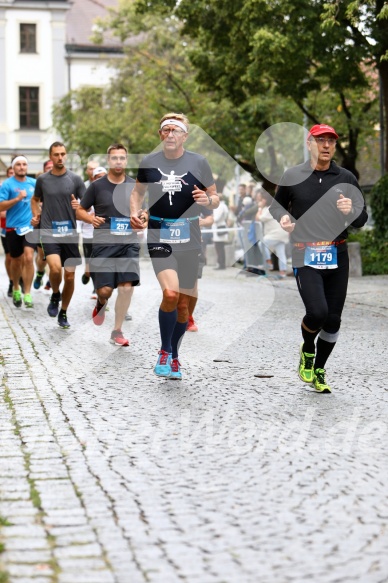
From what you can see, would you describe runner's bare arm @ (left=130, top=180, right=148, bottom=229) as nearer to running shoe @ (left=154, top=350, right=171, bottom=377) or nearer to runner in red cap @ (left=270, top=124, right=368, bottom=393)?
running shoe @ (left=154, top=350, right=171, bottom=377)

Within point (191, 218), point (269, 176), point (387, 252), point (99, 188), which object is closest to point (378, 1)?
point (387, 252)

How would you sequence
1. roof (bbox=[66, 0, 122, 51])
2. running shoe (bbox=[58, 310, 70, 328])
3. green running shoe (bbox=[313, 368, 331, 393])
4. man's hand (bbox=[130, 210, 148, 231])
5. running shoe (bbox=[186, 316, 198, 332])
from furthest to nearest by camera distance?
roof (bbox=[66, 0, 122, 51])
running shoe (bbox=[58, 310, 70, 328])
running shoe (bbox=[186, 316, 198, 332])
man's hand (bbox=[130, 210, 148, 231])
green running shoe (bbox=[313, 368, 331, 393])

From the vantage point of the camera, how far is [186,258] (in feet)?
30.3

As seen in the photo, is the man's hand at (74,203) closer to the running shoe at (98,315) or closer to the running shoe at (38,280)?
the running shoe at (98,315)

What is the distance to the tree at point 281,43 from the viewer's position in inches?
805

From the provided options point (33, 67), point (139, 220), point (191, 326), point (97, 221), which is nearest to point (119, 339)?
point (97, 221)

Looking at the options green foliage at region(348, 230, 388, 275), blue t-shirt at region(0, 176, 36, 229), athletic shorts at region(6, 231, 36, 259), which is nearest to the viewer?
blue t-shirt at region(0, 176, 36, 229)

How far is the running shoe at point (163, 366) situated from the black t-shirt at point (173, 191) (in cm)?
84

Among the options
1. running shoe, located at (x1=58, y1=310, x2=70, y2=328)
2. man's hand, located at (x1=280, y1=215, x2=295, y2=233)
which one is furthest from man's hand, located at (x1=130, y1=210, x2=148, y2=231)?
running shoe, located at (x1=58, y1=310, x2=70, y2=328)

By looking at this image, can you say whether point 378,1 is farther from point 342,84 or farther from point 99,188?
point 99,188

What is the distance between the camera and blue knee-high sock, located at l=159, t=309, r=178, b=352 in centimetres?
910

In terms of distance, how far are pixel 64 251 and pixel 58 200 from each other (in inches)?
24.5

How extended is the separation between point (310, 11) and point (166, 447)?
50.3ft

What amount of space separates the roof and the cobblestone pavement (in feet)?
158
